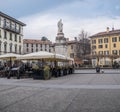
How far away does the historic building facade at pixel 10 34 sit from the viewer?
66.8 m

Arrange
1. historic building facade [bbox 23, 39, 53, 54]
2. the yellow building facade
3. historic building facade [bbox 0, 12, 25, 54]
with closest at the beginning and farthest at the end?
historic building facade [bbox 0, 12, 25, 54], the yellow building facade, historic building facade [bbox 23, 39, 53, 54]

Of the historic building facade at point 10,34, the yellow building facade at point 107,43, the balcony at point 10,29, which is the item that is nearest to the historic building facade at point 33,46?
the yellow building facade at point 107,43

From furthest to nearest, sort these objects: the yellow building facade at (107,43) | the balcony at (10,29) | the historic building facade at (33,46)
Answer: the historic building facade at (33,46), the yellow building facade at (107,43), the balcony at (10,29)

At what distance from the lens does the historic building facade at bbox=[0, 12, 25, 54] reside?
66.8 m

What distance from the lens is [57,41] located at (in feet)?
134

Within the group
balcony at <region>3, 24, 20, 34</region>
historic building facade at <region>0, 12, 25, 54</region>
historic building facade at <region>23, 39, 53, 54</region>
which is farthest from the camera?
historic building facade at <region>23, 39, 53, 54</region>

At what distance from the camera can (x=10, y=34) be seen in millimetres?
71500

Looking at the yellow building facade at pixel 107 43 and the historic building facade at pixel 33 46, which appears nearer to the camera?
the yellow building facade at pixel 107 43

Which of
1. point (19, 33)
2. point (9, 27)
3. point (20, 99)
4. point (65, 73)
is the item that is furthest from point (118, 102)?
point (19, 33)

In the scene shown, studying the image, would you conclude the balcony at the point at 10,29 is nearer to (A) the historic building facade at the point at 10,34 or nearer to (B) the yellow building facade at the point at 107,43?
(A) the historic building facade at the point at 10,34

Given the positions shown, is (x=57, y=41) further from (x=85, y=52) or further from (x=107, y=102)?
(x=85, y=52)

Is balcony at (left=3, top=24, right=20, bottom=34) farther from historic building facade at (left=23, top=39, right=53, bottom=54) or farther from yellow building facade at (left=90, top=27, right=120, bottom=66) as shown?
historic building facade at (left=23, top=39, right=53, bottom=54)

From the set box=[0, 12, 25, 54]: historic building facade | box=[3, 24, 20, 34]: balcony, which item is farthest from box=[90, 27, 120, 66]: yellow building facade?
box=[3, 24, 20, 34]: balcony

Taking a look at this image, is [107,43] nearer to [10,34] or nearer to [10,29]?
[10,34]
